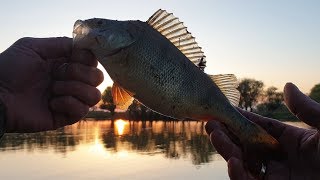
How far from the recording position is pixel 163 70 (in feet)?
12.3

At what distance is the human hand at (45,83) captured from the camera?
4.36 metres

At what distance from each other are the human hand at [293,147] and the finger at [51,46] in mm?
1703

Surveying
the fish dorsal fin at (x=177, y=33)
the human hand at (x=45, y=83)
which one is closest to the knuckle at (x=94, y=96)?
the human hand at (x=45, y=83)

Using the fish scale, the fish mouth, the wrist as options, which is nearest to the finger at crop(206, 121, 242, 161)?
the fish scale

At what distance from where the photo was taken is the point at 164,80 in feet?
12.2

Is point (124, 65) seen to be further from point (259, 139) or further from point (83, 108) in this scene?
point (259, 139)

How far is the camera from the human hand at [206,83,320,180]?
170 inches

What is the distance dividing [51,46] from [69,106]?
2.21 ft

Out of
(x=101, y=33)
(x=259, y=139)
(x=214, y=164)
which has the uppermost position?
(x=101, y=33)

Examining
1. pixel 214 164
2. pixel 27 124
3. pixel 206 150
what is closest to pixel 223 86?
pixel 27 124

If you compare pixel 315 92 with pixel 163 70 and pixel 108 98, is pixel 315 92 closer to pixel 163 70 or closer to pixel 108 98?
pixel 108 98

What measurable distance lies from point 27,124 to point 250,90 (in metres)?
146

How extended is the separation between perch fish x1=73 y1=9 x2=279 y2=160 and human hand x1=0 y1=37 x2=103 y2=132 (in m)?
0.37

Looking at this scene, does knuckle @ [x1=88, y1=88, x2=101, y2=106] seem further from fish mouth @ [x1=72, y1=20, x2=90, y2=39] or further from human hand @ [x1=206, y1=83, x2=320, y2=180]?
human hand @ [x1=206, y1=83, x2=320, y2=180]
